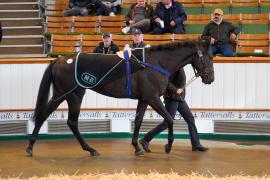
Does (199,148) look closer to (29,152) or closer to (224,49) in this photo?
(29,152)

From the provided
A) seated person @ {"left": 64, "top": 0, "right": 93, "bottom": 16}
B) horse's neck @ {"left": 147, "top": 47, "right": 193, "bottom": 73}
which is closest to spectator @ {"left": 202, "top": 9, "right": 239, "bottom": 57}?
horse's neck @ {"left": 147, "top": 47, "right": 193, "bottom": 73}

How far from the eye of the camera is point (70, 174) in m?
8.22

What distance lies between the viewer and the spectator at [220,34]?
12797mm

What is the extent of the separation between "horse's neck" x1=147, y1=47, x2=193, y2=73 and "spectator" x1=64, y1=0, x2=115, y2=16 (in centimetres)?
579

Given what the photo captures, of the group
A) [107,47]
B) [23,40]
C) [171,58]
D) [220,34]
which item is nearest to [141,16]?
[220,34]

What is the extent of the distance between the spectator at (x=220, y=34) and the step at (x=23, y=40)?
515 centimetres

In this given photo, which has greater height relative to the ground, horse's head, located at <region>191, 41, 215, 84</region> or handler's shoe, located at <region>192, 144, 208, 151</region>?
horse's head, located at <region>191, 41, 215, 84</region>

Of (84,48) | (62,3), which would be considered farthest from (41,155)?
(62,3)

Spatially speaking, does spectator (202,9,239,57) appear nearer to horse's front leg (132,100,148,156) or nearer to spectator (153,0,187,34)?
spectator (153,0,187,34)

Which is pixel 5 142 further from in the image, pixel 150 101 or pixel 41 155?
pixel 150 101

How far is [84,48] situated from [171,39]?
6.18 feet

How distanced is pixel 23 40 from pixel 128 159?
Result: 7642mm

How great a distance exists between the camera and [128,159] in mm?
9617

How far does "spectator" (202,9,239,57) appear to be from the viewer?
12.8m
